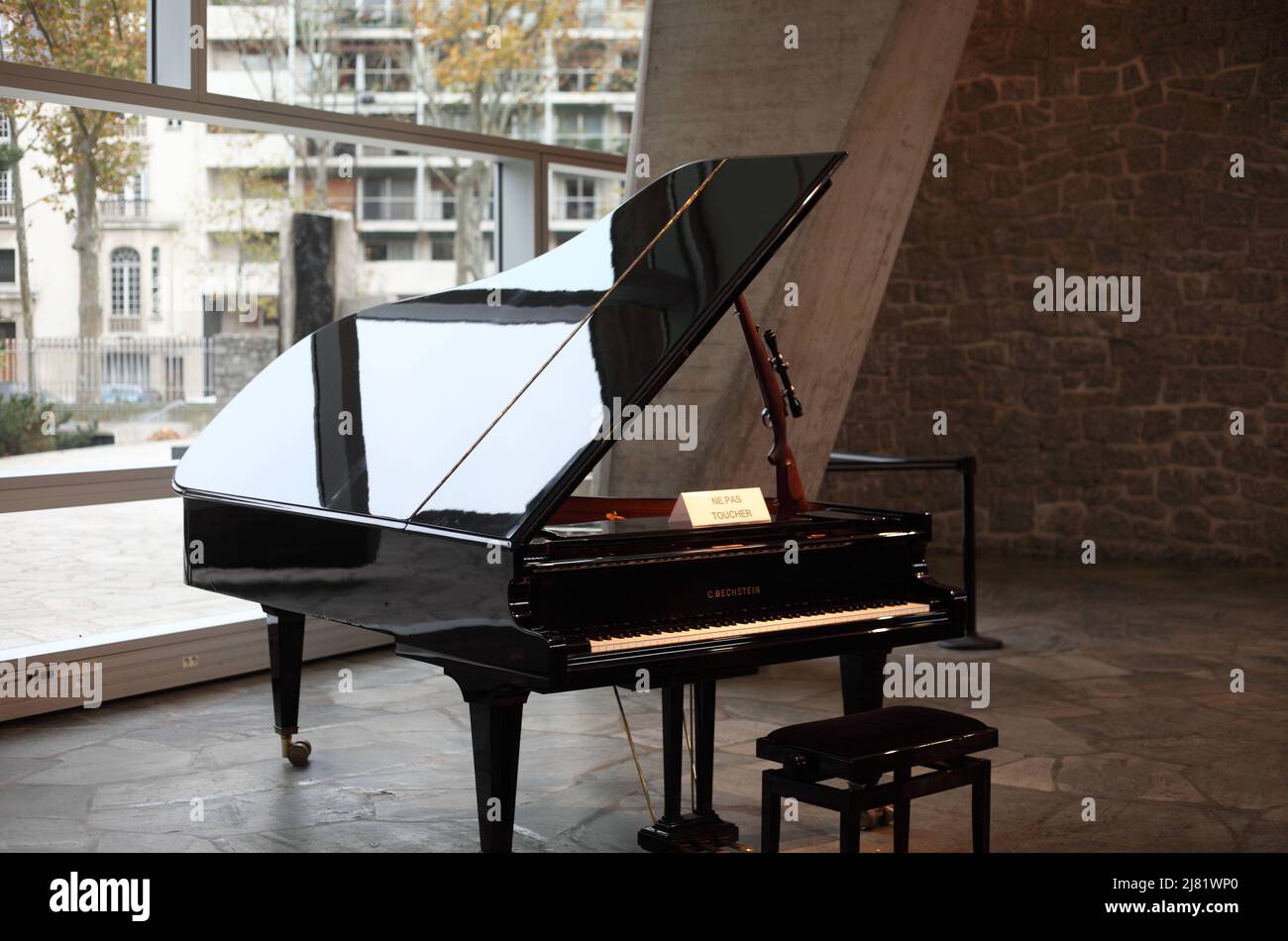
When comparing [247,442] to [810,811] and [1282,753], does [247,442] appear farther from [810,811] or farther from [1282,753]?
[1282,753]

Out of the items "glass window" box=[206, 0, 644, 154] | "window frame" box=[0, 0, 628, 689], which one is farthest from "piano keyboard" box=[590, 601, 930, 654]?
"glass window" box=[206, 0, 644, 154]

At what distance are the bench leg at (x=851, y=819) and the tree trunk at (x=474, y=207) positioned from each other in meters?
5.16

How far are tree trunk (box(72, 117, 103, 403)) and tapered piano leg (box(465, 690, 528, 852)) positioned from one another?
340cm

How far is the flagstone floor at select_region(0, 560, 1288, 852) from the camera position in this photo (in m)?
3.96

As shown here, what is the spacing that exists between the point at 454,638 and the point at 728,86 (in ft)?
10.4

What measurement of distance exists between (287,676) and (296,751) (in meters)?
0.24

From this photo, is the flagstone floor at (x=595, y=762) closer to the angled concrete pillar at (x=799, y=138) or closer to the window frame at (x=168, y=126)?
the window frame at (x=168, y=126)

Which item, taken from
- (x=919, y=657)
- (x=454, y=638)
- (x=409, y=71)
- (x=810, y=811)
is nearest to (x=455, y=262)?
(x=409, y=71)

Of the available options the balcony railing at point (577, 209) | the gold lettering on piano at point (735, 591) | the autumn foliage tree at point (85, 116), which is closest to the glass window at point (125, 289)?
the autumn foliage tree at point (85, 116)

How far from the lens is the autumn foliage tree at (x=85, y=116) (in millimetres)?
5383

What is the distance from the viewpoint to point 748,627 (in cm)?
326

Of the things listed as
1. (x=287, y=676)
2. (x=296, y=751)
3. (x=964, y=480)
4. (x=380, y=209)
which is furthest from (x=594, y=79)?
(x=296, y=751)

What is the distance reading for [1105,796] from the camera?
431 centimetres

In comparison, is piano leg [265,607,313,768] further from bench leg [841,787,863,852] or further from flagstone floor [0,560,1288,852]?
bench leg [841,787,863,852]
